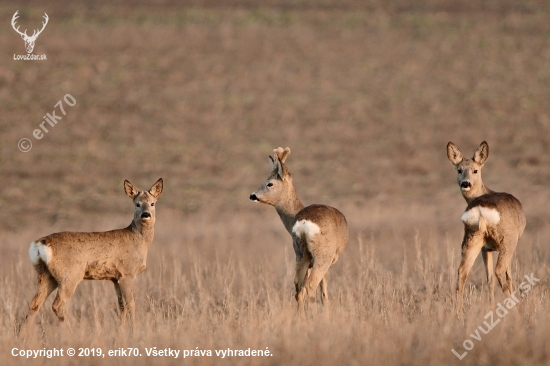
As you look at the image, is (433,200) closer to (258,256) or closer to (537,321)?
(258,256)

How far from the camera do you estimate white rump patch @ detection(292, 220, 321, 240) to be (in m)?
9.68

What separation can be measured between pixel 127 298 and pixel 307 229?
228 centimetres

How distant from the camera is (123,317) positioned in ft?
31.9

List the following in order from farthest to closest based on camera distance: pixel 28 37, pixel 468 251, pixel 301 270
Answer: pixel 28 37
pixel 301 270
pixel 468 251

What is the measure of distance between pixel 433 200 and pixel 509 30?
2256cm

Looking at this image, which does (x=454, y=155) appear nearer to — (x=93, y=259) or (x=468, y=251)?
(x=468, y=251)

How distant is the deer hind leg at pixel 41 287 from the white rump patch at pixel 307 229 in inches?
113

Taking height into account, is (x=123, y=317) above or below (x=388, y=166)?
below

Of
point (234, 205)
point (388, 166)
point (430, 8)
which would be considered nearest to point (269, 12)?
point (430, 8)

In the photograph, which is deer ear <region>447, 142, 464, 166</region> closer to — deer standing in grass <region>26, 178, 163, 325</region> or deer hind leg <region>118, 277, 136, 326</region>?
deer standing in grass <region>26, 178, 163, 325</region>

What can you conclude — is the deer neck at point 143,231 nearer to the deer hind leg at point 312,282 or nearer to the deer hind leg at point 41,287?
the deer hind leg at point 41,287

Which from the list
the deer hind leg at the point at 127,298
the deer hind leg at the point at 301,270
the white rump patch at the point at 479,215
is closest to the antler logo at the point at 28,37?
the deer hind leg at the point at 127,298

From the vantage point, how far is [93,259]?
1004 centimetres

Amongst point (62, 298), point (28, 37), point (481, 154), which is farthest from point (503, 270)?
point (28, 37)
